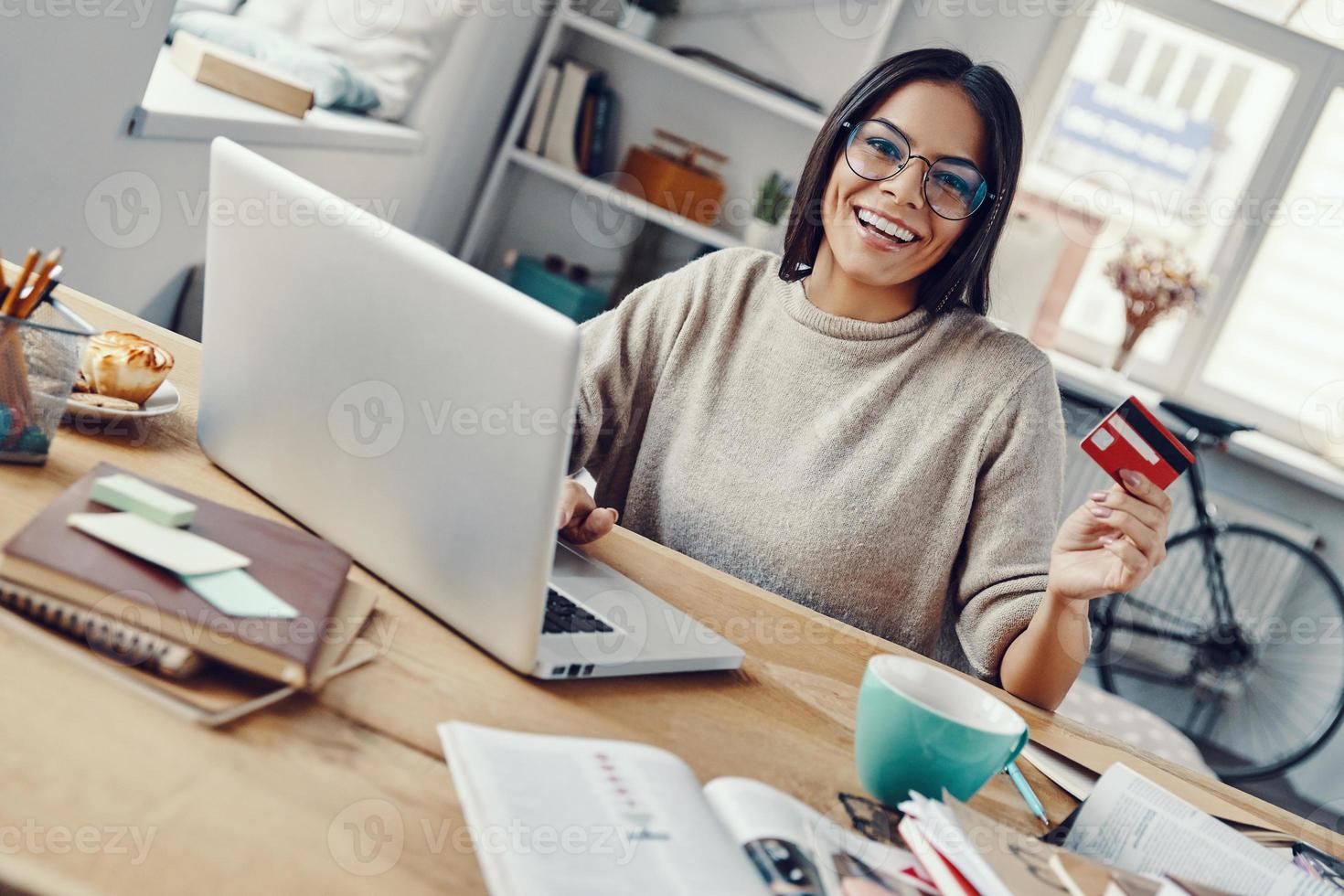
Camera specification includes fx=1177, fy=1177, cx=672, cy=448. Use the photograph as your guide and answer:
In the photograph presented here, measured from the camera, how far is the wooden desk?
521 millimetres

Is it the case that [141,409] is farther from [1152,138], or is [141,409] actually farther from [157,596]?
[1152,138]

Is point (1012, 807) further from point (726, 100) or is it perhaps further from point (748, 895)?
point (726, 100)

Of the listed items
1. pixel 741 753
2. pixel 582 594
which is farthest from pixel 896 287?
pixel 741 753

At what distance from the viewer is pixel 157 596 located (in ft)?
2.12

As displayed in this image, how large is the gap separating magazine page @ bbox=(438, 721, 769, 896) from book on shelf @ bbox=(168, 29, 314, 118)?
1.85 metres

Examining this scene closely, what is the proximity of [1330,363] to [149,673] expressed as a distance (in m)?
3.66

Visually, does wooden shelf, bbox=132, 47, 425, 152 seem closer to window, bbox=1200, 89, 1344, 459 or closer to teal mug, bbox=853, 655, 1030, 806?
teal mug, bbox=853, 655, 1030, 806

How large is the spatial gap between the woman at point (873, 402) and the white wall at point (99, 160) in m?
0.84

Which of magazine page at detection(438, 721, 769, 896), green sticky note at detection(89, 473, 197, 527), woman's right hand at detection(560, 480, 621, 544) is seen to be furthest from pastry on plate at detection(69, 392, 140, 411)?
magazine page at detection(438, 721, 769, 896)

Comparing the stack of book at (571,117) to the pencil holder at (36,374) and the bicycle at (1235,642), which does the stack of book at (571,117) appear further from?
the pencil holder at (36,374)

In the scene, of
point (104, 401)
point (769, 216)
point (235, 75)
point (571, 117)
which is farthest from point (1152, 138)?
point (104, 401)

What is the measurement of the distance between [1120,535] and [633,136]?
2792 mm

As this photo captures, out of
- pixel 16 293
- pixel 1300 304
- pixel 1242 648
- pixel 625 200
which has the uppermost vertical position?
pixel 1300 304

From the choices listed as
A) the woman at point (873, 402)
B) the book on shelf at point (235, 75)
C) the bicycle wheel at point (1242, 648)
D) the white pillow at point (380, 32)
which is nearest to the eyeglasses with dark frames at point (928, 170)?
the woman at point (873, 402)
